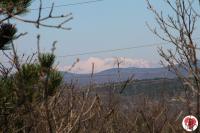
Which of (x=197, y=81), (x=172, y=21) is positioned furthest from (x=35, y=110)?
(x=172, y=21)

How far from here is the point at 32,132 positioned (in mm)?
4355

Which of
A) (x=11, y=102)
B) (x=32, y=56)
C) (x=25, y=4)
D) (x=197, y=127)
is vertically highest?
(x=25, y=4)

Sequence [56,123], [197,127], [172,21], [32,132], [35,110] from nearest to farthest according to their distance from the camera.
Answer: [56,123]
[35,110]
[32,132]
[172,21]
[197,127]

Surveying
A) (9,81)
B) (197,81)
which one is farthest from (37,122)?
(197,81)

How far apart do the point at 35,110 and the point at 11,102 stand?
52 cm

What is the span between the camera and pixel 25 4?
4258 millimetres

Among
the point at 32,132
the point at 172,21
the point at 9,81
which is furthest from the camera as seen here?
the point at 172,21

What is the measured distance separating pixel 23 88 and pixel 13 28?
887 millimetres

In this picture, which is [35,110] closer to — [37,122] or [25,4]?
[37,122]

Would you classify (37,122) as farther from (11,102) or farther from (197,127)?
(197,127)

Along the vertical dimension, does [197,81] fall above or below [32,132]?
above

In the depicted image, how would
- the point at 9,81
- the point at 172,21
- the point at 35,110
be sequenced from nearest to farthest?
the point at 35,110, the point at 9,81, the point at 172,21

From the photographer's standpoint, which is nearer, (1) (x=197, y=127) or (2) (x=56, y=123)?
(2) (x=56, y=123)

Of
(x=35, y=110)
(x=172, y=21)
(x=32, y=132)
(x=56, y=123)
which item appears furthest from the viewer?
(x=172, y=21)
